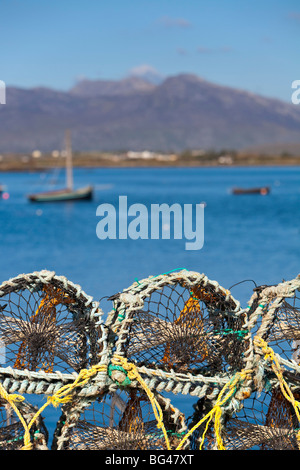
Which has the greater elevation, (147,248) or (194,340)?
(147,248)

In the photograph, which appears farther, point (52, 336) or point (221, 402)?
point (52, 336)

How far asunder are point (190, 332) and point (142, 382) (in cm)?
68

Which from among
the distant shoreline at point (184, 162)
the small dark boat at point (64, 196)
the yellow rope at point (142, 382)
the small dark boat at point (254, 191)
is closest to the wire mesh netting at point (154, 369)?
the yellow rope at point (142, 382)

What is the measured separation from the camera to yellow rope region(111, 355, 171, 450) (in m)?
3.88

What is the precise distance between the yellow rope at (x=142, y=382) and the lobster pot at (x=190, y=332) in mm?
212

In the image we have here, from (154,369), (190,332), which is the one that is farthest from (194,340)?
(154,369)

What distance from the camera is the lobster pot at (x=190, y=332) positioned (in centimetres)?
422

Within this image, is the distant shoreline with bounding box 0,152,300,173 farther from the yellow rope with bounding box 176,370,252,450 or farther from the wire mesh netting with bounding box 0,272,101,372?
the yellow rope with bounding box 176,370,252,450

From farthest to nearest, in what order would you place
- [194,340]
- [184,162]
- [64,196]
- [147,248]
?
[184,162] < [64,196] < [147,248] < [194,340]

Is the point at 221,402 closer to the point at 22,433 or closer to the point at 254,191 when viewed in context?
the point at 22,433

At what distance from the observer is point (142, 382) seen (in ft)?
12.8

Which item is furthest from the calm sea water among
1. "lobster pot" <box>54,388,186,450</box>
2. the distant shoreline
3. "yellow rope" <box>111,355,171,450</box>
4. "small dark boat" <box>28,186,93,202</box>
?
the distant shoreline
